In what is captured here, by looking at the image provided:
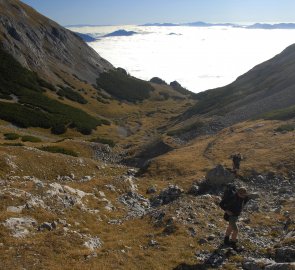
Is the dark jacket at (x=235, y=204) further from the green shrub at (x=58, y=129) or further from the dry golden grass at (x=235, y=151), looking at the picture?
the green shrub at (x=58, y=129)

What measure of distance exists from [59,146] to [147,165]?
1750cm

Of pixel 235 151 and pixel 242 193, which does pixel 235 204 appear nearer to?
pixel 242 193

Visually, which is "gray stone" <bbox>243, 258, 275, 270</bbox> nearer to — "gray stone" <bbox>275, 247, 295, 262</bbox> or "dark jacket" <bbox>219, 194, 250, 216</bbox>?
"gray stone" <bbox>275, 247, 295, 262</bbox>

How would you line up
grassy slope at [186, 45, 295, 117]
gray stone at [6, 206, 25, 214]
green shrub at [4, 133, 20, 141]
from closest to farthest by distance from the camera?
gray stone at [6, 206, 25, 214]
green shrub at [4, 133, 20, 141]
grassy slope at [186, 45, 295, 117]

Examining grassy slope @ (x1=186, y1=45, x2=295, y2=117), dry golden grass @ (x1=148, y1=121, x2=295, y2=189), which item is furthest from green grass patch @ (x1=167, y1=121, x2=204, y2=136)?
dry golden grass @ (x1=148, y1=121, x2=295, y2=189)

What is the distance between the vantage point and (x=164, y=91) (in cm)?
17850

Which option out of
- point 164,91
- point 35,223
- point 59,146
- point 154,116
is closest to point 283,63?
point 154,116

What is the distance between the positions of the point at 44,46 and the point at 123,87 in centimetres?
3577

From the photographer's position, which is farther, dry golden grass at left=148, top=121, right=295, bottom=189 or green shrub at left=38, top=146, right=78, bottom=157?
green shrub at left=38, top=146, right=78, bottom=157

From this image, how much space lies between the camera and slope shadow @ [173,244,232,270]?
1609cm

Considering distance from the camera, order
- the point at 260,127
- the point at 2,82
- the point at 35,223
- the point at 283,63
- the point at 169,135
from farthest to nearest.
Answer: the point at 283,63
the point at 2,82
the point at 169,135
the point at 260,127
the point at 35,223

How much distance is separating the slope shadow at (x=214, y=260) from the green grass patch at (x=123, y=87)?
130m

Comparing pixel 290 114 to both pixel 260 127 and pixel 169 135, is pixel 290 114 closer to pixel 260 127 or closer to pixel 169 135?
pixel 260 127

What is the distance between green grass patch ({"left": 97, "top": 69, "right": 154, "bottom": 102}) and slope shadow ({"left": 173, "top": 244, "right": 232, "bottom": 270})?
130 m
